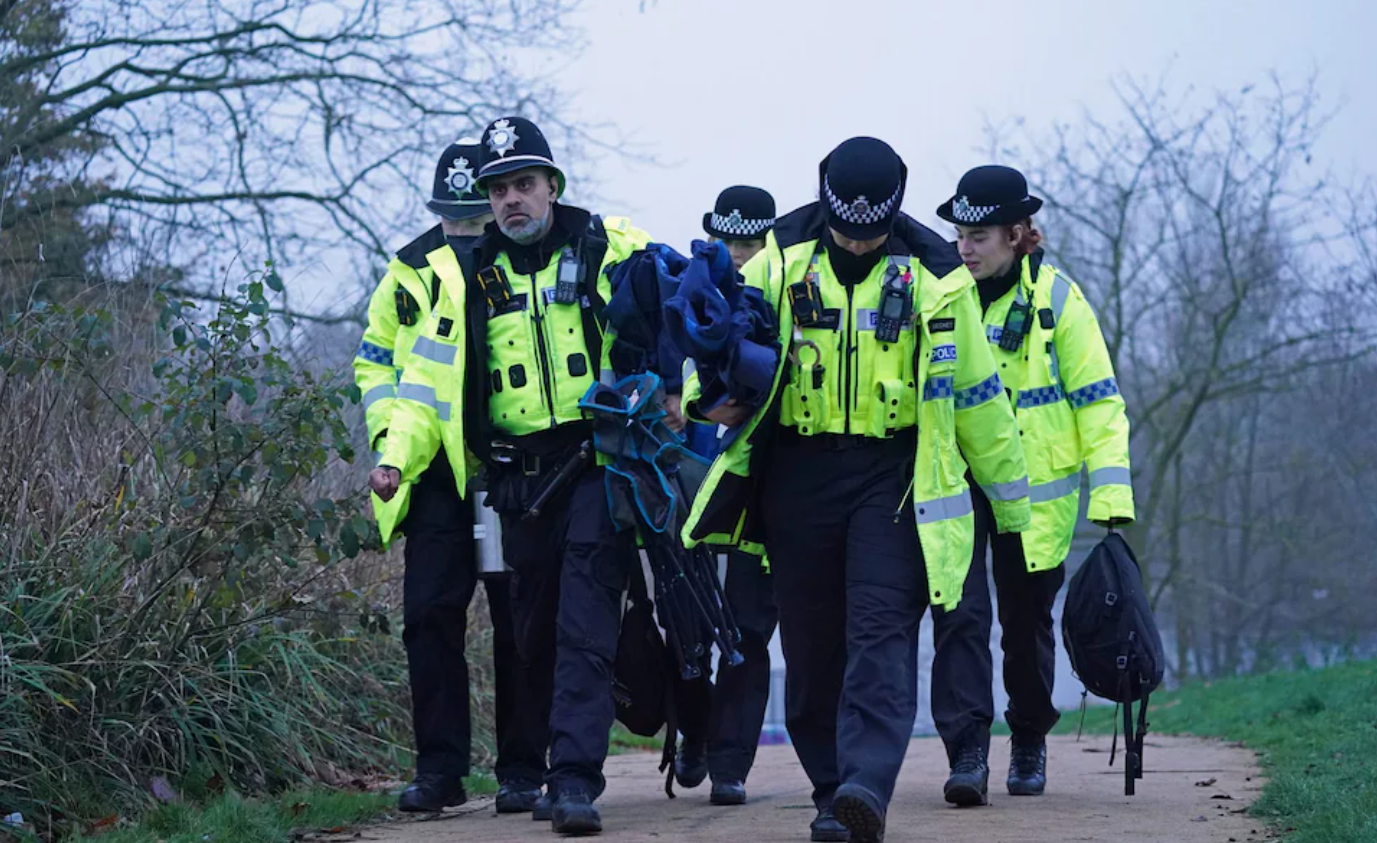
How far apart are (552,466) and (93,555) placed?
1.73 m

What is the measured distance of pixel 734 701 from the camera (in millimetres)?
7410

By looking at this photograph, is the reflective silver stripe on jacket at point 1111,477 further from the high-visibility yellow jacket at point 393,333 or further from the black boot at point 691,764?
the high-visibility yellow jacket at point 393,333

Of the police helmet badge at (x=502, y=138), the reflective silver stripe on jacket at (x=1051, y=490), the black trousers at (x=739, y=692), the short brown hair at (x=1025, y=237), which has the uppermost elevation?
the police helmet badge at (x=502, y=138)

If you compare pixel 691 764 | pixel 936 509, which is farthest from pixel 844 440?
pixel 691 764

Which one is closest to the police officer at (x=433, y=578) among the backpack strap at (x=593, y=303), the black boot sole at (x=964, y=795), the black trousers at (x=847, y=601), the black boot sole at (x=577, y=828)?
the backpack strap at (x=593, y=303)

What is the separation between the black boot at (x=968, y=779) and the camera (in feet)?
22.1

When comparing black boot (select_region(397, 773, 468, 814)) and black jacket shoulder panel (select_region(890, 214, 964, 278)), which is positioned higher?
black jacket shoulder panel (select_region(890, 214, 964, 278))

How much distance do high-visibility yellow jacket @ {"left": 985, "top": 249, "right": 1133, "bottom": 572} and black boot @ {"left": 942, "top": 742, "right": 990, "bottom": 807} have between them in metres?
0.92

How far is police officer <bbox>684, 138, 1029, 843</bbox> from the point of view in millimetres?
5480

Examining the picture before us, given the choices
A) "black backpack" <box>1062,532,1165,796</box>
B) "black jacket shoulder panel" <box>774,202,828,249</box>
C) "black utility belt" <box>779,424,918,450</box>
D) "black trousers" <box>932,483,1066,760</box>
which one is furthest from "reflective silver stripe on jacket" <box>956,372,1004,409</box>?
"black backpack" <box>1062,532,1165,796</box>

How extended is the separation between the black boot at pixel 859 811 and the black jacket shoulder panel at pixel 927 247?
1595mm

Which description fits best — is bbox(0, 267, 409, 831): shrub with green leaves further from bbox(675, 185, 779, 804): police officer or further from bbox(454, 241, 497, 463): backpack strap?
bbox(675, 185, 779, 804): police officer

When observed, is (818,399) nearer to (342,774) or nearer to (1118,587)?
(1118,587)

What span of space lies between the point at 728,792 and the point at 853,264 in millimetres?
2485
